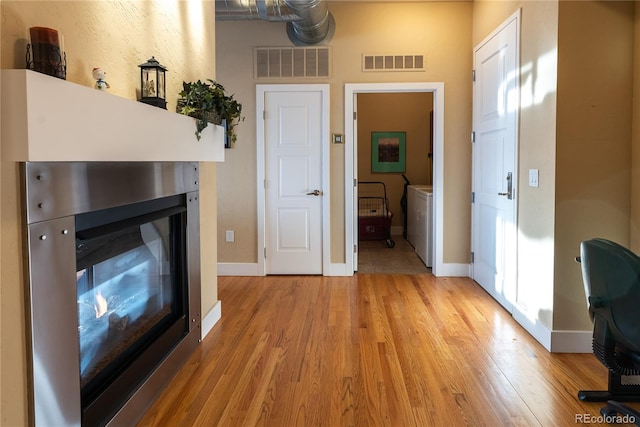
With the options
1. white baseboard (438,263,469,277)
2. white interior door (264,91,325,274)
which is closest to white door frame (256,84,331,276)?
white interior door (264,91,325,274)

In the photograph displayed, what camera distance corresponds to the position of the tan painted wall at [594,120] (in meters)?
2.85

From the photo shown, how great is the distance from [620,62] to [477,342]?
2.01 metres

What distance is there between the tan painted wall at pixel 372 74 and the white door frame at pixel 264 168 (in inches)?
2.4

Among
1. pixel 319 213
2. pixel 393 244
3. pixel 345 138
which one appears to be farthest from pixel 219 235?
pixel 393 244

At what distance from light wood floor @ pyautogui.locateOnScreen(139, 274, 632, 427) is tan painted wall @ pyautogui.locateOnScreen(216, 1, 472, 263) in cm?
130

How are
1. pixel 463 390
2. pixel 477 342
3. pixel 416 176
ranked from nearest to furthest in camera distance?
A: pixel 463 390
pixel 477 342
pixel 416 176

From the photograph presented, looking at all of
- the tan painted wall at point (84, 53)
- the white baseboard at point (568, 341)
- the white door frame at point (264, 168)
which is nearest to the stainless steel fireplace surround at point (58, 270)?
the tan painted wall at point (84, 53)

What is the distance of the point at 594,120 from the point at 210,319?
9.63 ft

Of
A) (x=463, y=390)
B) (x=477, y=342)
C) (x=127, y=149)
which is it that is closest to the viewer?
(x=127, y=149)

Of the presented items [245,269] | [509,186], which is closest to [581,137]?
[509,186]

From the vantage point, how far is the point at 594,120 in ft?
9.49

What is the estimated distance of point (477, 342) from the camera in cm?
319

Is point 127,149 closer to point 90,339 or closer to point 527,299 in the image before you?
point 90,339

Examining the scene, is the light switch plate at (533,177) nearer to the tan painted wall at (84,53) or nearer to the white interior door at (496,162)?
the white interior door at (496,162)
